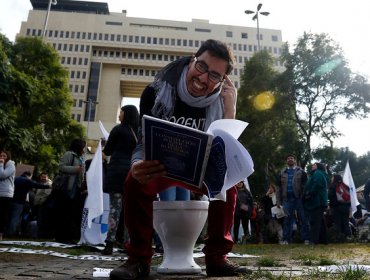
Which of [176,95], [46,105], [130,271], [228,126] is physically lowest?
[130,271]

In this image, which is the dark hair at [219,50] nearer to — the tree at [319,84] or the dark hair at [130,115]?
the dark hair at [130,115]

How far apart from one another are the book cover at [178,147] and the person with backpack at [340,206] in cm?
865

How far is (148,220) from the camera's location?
2502 millimetres

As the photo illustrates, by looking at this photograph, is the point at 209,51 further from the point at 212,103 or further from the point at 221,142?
the point at 221,142

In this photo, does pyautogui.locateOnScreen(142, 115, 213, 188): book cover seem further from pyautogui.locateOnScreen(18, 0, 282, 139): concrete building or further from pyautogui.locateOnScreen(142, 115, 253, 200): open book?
pyautogui.locateOnScreen(18, 0, 282, 139): concrete building

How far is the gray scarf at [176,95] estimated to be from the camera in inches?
101

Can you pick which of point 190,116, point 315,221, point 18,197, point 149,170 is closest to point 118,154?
point 190,116

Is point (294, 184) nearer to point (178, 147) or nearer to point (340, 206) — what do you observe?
point (340, 206)

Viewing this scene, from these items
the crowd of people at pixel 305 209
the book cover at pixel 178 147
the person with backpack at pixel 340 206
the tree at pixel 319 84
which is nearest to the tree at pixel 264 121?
the tree at pixel 319 84

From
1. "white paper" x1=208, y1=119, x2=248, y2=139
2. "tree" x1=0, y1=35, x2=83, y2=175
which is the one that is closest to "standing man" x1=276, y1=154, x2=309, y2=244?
"white paper" x1=208, y1=119, x2=248, y2=139

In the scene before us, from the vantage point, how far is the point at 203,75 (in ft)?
8.16

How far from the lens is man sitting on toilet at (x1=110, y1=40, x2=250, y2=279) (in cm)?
243

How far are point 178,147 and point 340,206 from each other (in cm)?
893

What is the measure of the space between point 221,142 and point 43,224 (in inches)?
305
